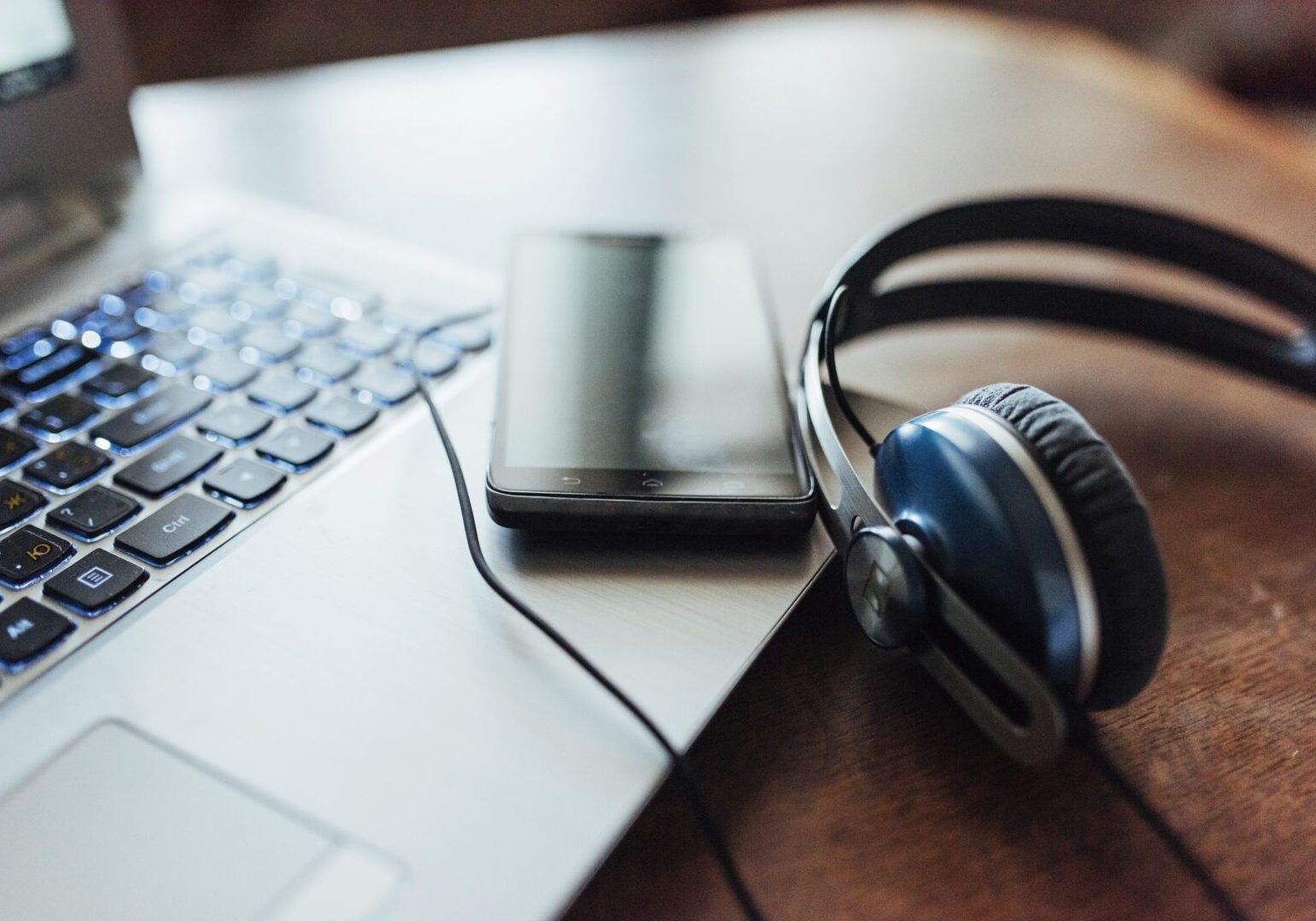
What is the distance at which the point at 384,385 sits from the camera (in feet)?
1.43

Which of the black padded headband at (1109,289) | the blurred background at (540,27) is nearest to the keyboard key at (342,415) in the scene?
the black padded headband at (1109,289)

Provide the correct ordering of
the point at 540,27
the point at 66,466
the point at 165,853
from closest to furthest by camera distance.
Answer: the point at 165,853
the point at 66,466
the point at 540,27

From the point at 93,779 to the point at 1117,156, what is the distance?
794mm

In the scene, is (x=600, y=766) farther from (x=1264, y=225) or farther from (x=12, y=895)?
(x=1264, y=225)

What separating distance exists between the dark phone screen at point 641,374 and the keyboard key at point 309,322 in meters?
0.09

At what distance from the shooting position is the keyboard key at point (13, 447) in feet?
1.22

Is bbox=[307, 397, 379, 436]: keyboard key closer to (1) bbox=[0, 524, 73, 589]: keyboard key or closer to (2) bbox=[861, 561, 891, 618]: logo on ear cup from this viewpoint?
(1) bbox=[0, 524, 73, 589]: keyboard key

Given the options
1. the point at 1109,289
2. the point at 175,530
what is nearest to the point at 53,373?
the point at 175,530

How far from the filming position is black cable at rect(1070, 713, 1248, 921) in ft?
0.90

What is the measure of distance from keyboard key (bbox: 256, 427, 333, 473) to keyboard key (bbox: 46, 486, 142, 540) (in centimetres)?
5

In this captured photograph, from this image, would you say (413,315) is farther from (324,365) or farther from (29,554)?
(29,554)

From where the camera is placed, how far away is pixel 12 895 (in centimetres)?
25

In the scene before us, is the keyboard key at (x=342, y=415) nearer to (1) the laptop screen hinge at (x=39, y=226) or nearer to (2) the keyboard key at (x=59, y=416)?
(2) the keyboard key at (x=59, y=416)

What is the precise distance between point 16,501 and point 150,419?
63 millimetres
